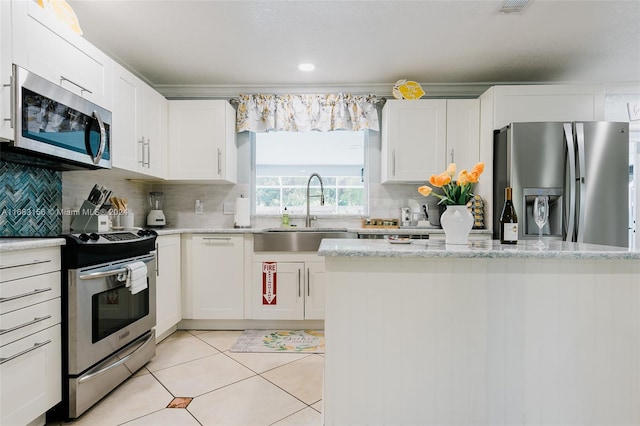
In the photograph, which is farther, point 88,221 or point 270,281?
point 270,281

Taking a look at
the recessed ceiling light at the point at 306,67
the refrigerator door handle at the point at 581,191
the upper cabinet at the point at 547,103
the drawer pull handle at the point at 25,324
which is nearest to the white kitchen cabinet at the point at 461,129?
the upper cabinet at the point at 547,103

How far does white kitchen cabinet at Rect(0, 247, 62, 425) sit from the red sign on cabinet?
1.62 meters

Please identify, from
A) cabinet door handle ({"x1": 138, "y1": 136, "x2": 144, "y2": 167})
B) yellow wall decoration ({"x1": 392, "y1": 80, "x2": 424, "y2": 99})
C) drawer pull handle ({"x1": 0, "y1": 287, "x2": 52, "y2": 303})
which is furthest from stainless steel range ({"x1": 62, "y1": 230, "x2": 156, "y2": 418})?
yellow wall decoration ({"x1": 392, "y1": 80, "x2": 424, "y2": 99})

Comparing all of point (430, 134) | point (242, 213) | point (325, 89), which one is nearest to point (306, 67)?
point (325, 89)

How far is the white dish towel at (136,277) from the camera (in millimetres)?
2090

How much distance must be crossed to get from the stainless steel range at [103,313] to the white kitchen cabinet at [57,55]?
3.01 feet

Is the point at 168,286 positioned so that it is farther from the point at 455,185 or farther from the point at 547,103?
the point at 547,103

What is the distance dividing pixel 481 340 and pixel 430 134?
2.42 m

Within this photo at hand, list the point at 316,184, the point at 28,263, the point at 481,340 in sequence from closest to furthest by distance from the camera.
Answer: the point at 481,340, the point at 28,263, the point at 316,184

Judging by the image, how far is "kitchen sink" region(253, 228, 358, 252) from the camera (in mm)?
3105

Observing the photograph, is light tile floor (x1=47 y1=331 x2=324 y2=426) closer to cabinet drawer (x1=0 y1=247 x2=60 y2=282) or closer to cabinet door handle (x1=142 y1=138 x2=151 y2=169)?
cabinet drawer (x1=0 y1=247 x2=60 y2=282)

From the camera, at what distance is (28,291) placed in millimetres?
1529

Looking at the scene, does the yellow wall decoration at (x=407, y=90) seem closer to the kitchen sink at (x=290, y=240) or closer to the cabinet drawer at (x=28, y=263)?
the kitchen sink at (x=290, y=240)

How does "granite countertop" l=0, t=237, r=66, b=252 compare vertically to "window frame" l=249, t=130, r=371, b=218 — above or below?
below
